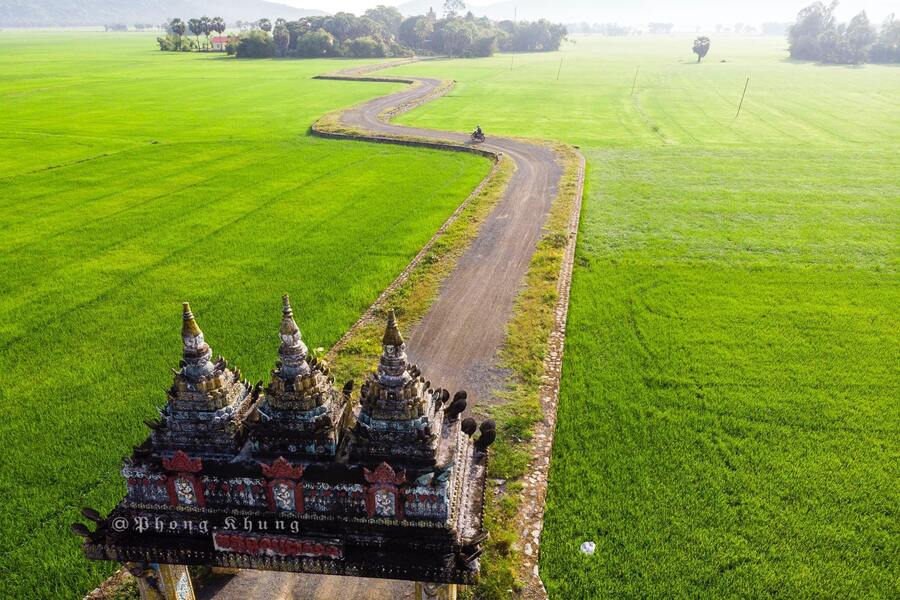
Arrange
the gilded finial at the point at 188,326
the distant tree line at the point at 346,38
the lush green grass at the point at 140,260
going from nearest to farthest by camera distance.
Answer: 1. the gilded finial at the point at 188,326
2. the lush green grass at the point at 140,260
3. the distant tree line at the point at 346,38

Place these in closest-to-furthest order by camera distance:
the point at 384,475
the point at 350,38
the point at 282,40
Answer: the point at 384,475 → the point at 282,40 → the point at 350,38

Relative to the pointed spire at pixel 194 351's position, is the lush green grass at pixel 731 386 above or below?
below

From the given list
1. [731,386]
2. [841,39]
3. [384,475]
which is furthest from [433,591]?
[841,39]

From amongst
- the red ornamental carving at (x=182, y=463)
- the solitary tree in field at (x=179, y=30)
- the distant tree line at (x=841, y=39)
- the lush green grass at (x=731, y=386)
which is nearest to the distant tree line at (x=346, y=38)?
the solitary tree in field at (x=179, y=30)

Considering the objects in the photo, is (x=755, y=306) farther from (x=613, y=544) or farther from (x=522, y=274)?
(x=613, y=544)

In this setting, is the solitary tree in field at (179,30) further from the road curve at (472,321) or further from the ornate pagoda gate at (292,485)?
the ornate pagoda gate at (292,485)

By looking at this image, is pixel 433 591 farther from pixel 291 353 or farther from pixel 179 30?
pixel 179 30
